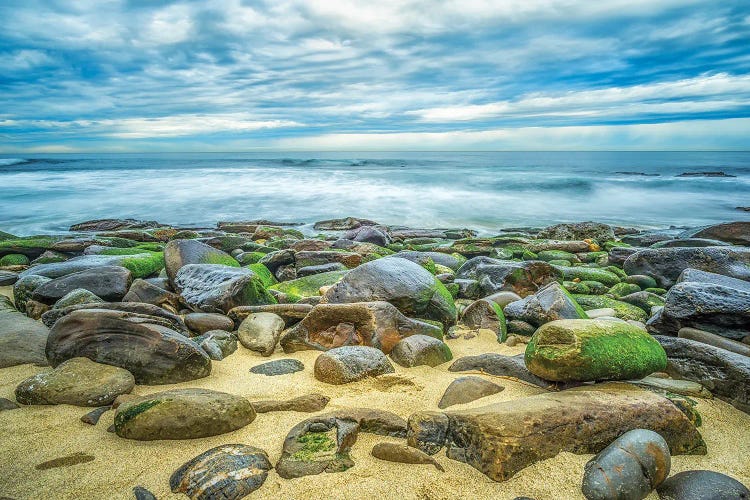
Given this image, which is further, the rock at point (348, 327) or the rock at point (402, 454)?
the rock at point (348, 327)

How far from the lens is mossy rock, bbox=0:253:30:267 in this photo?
314 inches

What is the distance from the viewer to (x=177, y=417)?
2469mm

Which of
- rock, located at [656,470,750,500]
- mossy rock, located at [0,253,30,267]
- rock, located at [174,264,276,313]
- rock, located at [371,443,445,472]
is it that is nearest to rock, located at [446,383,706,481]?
rock, located at [371,443,445,472]

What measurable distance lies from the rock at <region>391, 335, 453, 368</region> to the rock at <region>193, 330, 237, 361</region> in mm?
1363

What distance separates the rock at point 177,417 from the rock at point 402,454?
84cm

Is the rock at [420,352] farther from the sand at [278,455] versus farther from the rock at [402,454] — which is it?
the rock at [402,454]

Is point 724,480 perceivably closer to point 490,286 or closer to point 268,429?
point 268,429

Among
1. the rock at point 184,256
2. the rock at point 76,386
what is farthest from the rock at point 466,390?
the rock at point 184,256

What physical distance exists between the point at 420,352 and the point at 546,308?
55.5 inches

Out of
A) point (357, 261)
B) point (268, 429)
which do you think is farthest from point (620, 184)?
point (268, 429)

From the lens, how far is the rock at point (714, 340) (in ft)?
10.8

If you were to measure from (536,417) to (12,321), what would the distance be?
422 centimetres

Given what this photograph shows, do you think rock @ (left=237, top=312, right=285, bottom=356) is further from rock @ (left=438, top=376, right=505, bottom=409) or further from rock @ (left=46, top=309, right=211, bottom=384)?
rock @ (left=438, top=376, right=505, bottom=409)

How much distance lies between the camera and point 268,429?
8.59ft
